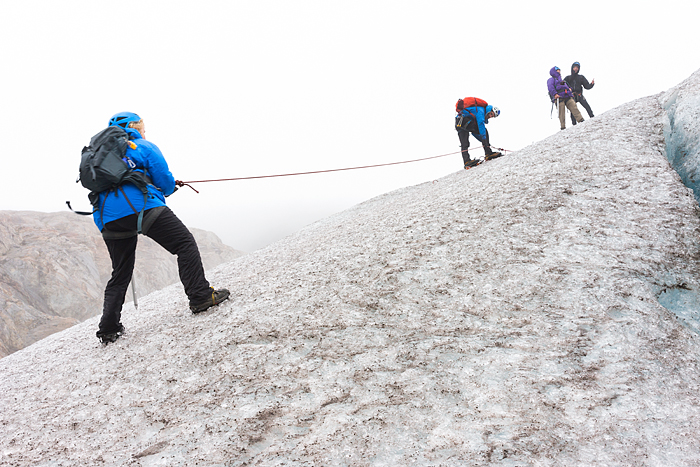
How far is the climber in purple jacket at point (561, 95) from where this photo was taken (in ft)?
51.1

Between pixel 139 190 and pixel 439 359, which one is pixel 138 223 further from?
pixel 439 359

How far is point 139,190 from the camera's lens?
18.5ft

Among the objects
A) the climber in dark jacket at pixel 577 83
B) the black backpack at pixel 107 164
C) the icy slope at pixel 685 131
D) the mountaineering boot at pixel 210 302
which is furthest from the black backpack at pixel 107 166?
the climber in dark jacket at pixel 577 83

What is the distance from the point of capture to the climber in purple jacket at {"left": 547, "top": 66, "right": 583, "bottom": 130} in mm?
15577

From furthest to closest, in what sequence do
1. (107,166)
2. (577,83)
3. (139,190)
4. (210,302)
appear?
(577,83) → (210,302) → (139,190) → (107,166)

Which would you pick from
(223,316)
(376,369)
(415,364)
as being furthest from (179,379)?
(415,364)

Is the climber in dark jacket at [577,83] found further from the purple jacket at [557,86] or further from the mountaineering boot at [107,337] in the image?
the mountaineering boot at [107,337]

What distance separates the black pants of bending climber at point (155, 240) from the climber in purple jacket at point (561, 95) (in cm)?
1622

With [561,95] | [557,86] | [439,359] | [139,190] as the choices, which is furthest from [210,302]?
[557,86]

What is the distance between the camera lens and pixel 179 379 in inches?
178

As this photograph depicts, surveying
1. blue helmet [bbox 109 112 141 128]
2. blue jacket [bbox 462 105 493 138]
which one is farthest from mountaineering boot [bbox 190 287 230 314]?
blue jacket [bbox 462 105 493 138]

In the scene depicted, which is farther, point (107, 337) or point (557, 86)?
point (557, 86)

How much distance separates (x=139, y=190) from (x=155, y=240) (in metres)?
0.85

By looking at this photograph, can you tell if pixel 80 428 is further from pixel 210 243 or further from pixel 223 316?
pixel 210 243
